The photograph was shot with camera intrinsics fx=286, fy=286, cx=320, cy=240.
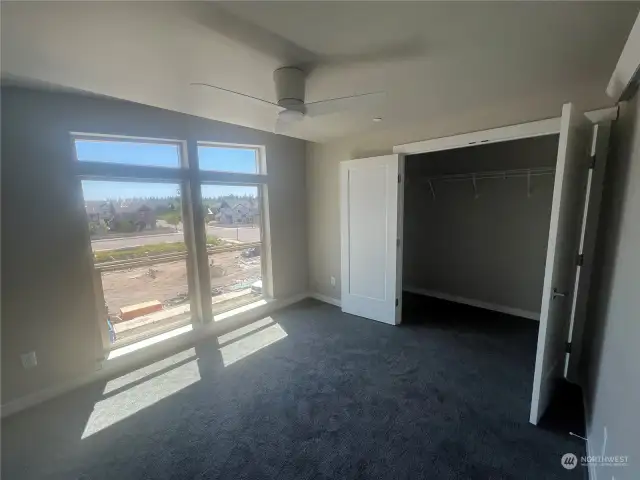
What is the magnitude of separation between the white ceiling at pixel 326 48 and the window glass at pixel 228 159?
925 mm

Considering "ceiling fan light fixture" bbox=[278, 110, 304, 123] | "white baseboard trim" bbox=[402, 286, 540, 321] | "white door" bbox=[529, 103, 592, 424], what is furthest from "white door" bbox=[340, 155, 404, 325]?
"ceiling fan light fixture" bbox=[278, 110, 304, 123]

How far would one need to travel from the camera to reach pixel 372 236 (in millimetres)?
3621

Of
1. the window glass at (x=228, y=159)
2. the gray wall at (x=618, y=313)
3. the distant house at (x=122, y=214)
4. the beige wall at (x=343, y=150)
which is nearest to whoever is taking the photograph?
the gray wall at (x=618, y=313)

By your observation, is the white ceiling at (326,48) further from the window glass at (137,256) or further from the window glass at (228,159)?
the window glass at (137,256)

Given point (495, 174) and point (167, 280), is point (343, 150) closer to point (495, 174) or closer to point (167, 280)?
point (495, 174)

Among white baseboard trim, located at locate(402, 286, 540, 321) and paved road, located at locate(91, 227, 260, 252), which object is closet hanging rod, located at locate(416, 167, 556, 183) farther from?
paved road, located at locate(91, 227, 260, 252)

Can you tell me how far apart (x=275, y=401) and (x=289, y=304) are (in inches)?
82.4

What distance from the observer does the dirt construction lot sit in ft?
9.52

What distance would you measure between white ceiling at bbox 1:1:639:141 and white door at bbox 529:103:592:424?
414mm

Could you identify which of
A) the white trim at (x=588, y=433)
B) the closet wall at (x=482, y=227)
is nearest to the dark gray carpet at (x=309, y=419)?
the white trim at (x=588, y=433)

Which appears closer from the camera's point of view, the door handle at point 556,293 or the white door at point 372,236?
the door handle at point 556,293

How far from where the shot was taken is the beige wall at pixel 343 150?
8.16ft

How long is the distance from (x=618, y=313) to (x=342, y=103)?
1.93m

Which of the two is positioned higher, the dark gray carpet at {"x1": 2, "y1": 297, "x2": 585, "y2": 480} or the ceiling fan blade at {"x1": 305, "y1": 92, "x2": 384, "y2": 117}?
the ceiling fan blade at {"x1": 305, "y1": 92, "x2": 384, "y2": 117}
